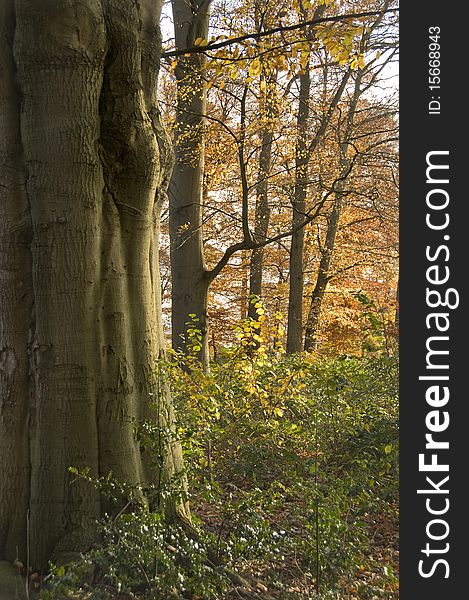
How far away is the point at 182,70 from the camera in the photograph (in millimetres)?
8742

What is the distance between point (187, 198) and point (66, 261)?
543 centimetres

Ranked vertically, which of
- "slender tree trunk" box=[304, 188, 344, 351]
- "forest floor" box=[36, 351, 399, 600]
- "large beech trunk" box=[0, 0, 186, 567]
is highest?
"slender tree trunk" box=[304, 188, 344, 351]

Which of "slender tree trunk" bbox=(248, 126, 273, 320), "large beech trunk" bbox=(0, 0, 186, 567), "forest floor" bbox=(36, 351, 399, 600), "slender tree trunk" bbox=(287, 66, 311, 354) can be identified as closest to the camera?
"forest floor" bbox=(36, 351, 399, 600)

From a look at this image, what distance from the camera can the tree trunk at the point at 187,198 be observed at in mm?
8648

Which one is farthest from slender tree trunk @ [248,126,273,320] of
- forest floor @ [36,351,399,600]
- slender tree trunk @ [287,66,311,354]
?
forest floor @ [36,351,399,600]

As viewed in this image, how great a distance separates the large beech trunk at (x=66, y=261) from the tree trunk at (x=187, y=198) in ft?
15.2

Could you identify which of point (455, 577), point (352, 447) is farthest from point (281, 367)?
point (455, 577)

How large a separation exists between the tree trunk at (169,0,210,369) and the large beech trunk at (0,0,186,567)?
183 inches

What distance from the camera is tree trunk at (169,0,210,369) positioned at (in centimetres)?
865

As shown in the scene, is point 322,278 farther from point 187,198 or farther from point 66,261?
point 66,261

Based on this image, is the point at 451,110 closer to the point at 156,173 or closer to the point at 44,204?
the point at 156,173

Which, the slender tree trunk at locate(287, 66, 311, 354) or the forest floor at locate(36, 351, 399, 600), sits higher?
the slender tree trunk at locate(287, 66, 311, 354)

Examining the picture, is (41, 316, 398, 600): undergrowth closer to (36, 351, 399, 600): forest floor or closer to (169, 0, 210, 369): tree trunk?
(36, 351, 399, 600): forest floor

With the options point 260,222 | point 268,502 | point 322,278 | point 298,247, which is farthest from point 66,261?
point 322,278
